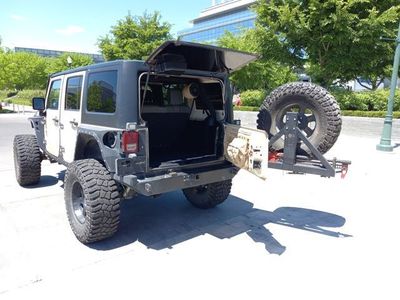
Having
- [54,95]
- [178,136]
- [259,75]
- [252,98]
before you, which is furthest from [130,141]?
[259,75]

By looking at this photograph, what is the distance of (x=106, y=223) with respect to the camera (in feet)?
11.8

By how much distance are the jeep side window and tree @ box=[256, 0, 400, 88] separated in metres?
12.0

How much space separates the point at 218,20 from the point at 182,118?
94.0 m

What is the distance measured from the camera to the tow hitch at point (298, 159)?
384 centimetres

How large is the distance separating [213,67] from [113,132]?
1.57 metres

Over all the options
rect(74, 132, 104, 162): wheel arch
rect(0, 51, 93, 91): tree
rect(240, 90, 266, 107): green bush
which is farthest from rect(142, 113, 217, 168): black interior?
rect(0, 51, 93, 91): tree

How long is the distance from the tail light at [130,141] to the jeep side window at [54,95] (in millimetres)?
2348

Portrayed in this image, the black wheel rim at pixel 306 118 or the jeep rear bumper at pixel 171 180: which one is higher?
the black wheel rim at pixel 306 118

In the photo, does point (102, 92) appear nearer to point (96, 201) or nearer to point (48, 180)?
point (96, 201)

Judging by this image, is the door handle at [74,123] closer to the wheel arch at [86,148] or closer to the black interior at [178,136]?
the wheel arch at [86,148]

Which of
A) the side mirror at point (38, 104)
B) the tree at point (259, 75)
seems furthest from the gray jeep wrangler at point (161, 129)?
the tree at point (259, 75)

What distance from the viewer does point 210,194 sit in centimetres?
491

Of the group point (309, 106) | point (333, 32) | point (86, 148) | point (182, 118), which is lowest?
point (86, 148)

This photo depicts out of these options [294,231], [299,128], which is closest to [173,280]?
[294,231]
